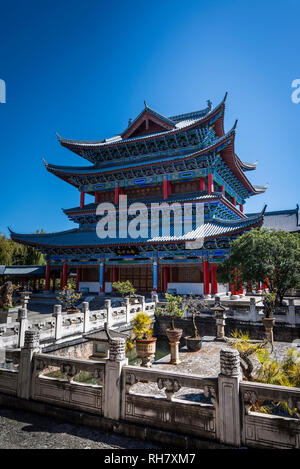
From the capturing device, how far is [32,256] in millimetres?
40875

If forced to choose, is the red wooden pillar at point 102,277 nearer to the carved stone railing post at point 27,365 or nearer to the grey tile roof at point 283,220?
the carved stone railing post at point 27,365

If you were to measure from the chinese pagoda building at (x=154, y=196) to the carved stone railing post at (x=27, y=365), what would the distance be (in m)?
14.2

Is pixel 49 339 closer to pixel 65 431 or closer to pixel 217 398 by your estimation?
pixel 65 431

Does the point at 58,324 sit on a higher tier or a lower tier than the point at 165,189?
lower

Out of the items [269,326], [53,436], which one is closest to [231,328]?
[269,326]

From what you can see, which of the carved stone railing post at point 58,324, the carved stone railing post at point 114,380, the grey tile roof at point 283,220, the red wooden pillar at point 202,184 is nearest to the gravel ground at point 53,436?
the carved stone railing post at point 114,380

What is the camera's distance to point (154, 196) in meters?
25.6

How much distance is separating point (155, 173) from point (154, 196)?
79.0 inches

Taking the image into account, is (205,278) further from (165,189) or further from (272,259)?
(165,189)

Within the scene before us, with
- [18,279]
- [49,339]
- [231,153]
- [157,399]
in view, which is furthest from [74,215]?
[157,399]

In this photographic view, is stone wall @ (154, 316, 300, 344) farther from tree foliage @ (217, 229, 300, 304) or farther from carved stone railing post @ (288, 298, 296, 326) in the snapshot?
tree foliage @ (217, 229, 300, 304)

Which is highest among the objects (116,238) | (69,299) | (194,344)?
(116,238)
